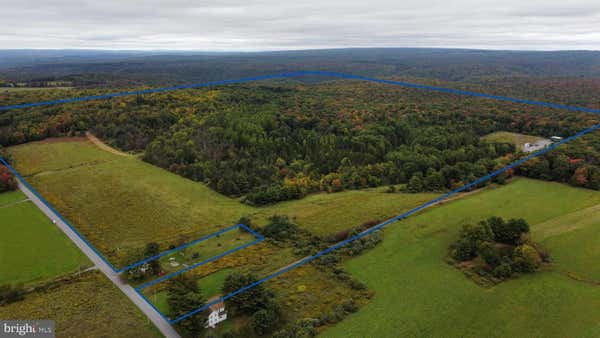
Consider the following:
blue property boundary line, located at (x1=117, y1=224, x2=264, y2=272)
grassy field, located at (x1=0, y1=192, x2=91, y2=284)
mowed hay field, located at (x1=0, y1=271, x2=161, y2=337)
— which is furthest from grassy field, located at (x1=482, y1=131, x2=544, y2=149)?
grassy field, located at (x1=0, y1=192, x2=91, y2=284)

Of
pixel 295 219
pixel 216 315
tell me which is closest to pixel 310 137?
pixel 295 219

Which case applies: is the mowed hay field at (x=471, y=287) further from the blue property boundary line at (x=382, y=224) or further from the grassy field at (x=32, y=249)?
the grassy field at (x=32, y=249)

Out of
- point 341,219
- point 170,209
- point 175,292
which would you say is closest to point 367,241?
point 341,219

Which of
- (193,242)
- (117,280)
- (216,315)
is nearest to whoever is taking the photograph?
(216,315)

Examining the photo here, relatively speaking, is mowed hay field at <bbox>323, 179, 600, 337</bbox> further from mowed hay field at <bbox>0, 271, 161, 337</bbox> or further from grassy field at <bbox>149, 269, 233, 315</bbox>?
mowed hay field at <bbox>0, 271, 161, 337</bbox>

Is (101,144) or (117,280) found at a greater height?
(101,144)

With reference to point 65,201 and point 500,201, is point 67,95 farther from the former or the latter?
point 500,201

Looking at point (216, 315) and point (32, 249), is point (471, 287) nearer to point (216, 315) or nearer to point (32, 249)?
point (216, 315)
